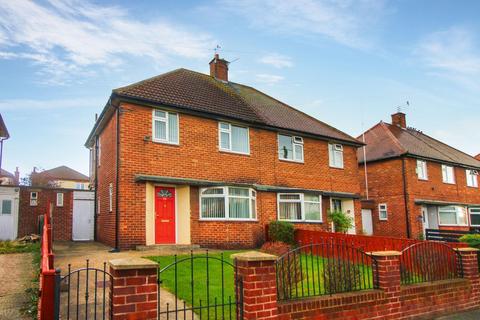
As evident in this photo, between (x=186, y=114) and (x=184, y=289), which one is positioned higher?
(x=186, y=114)

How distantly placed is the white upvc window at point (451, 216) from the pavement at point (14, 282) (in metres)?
23.8

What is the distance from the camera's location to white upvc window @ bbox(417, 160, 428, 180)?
82.1 feet

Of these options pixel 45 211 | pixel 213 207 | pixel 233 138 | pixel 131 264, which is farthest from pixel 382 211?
pixel 131 264

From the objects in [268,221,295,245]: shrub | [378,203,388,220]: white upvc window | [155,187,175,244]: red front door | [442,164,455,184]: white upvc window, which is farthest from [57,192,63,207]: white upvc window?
[442,164,455,184]: white upvc window

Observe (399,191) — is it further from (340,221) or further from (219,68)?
(219,68)

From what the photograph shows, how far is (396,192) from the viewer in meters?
24.2

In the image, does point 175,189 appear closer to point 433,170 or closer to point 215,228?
point 215,228

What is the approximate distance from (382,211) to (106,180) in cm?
1699

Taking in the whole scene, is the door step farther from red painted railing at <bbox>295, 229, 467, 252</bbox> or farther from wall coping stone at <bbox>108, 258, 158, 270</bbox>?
wall coping stone at <bbox>108, 258, 158, 270</bbox>

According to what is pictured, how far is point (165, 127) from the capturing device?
14609mm

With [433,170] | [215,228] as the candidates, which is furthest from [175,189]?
[433,170]

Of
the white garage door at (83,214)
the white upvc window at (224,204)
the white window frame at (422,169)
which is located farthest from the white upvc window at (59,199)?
the white window frame at (422,169)

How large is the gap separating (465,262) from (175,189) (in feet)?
31.1

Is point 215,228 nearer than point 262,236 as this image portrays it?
Yes
